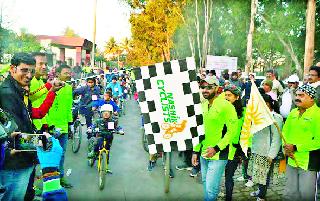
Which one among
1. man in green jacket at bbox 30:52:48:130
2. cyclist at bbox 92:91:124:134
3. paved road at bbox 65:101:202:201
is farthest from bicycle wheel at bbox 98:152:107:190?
man in green jacket at bbox 30:52:48:130

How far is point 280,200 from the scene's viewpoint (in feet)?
20.6

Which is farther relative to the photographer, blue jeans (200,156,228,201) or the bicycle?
the bicycle

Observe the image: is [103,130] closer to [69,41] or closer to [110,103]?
[110,103]

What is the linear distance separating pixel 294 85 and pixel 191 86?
4527mm

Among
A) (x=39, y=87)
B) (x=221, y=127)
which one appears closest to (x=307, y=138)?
(x=221, y=127)

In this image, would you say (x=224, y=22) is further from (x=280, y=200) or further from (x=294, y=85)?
(x=280, y=200)

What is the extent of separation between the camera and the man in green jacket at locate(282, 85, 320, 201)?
479 cm

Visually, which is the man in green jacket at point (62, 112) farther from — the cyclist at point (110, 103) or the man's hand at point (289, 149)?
the man's hand at point (289, 149)

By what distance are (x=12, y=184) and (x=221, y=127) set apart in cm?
273

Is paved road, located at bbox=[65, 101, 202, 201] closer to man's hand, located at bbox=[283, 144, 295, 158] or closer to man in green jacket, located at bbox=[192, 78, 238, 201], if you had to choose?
man in green jacket, located at bbox=[192, 78, 238, 201]

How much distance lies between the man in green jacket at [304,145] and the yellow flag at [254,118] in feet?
1.21

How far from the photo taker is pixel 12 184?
400 centimetres

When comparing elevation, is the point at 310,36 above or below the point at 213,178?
above

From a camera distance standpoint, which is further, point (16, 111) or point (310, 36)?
point (310, 36)
